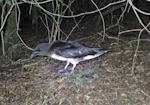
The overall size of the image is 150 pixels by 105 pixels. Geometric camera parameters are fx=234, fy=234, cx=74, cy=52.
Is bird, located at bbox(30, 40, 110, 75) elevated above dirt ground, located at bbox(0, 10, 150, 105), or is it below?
above

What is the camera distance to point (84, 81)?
4758mm

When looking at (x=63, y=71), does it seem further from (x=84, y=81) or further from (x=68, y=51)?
(x=84, y=81)

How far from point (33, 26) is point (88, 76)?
4.76 m

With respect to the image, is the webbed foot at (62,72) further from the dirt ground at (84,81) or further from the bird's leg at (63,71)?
the dirt ground at (84,81)

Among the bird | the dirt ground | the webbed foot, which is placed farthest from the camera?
the webbed foot

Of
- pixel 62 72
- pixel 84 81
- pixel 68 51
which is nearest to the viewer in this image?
pixel 84 81

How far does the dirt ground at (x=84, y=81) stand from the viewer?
424 cm

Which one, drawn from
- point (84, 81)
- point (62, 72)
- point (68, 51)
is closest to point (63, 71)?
point (62, 72)

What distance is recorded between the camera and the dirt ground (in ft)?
13.9

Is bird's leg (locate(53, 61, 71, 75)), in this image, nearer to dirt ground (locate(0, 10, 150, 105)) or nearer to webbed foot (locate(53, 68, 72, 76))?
webbed foot (locate(53, 68, 72, 76))

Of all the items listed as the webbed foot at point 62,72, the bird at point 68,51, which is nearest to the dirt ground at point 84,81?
the webbed foot at point 62,72

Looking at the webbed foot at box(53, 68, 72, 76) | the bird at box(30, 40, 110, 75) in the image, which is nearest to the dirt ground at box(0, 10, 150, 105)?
the webbed foot at box(53, 68, 72, 76)

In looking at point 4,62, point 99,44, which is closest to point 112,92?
point 99,44

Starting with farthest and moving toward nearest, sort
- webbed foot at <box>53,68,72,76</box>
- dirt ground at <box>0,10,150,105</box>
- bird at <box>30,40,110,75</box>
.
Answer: webbed foot at <box>53,68,72,76</box>, bird at <box>30,40,110,75</box>, dirt ground at <box>0,10,150,105</box>
